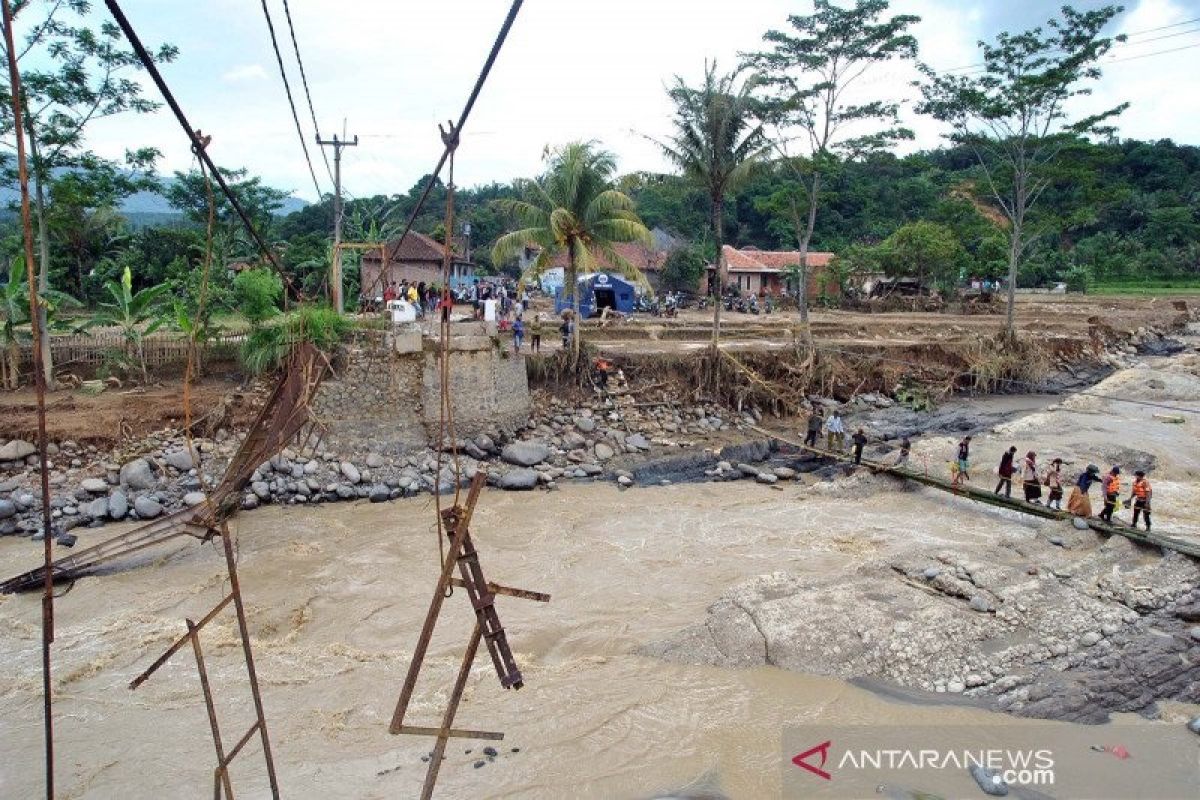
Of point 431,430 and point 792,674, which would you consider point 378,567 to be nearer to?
point 431,430

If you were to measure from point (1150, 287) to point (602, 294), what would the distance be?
3346 cm

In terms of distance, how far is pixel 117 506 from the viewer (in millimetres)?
13344

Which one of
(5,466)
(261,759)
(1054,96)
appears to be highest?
(1054,96)

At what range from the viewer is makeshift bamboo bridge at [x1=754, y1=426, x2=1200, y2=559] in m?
10.6

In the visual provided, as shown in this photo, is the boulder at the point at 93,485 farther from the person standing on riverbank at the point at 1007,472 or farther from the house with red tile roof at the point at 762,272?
the house with red tile roof at the point at 762,272

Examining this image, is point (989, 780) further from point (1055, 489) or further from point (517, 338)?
point (517, 338)

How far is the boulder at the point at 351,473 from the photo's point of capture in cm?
1523

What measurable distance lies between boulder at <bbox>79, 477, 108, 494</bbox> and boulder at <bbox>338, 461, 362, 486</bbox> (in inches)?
160

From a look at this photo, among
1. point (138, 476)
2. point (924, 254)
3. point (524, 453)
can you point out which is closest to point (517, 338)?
point (524, 453)

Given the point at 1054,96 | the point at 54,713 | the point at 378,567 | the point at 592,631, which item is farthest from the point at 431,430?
the point at 1054,96

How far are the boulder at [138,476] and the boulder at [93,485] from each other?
1.00ft

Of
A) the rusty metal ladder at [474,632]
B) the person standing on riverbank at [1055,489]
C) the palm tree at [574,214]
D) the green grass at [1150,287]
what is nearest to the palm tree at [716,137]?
the palm tree at [574,214]

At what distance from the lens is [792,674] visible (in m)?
8.43

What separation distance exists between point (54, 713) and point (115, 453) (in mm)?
7608
